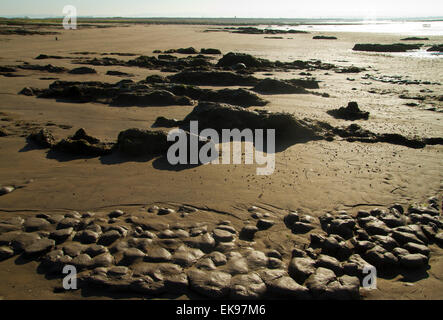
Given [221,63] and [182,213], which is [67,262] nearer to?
[182,213]

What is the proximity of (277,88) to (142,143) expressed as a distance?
756 cm

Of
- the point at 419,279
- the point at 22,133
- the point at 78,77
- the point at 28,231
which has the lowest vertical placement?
the point at 419,279

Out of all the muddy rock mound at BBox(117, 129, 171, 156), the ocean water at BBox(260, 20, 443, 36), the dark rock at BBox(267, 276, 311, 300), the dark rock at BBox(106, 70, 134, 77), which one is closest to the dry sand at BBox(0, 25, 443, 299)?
the muddy rock mound at BBox(117, 129, 171, 156)

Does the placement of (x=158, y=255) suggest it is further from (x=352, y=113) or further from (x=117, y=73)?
(x=117, y=73)

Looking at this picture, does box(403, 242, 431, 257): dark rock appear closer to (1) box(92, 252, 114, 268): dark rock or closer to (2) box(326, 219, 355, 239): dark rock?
(2) box(326, 219, 355, 239): dark rock

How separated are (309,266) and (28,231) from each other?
11.9 feet

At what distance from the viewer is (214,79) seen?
14.9 meters

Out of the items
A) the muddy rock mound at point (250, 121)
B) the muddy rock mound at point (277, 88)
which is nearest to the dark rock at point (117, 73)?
the muddy rock mound at point (277, 88)

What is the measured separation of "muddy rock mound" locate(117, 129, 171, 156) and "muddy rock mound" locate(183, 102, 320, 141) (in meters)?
1.68

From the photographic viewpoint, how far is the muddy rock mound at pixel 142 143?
702 centimetres

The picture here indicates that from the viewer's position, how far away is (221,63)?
19.2 m

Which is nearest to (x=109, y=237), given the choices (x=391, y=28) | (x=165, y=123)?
(x=165, y=123)

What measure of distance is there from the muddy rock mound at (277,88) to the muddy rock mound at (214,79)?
59.2 inches
